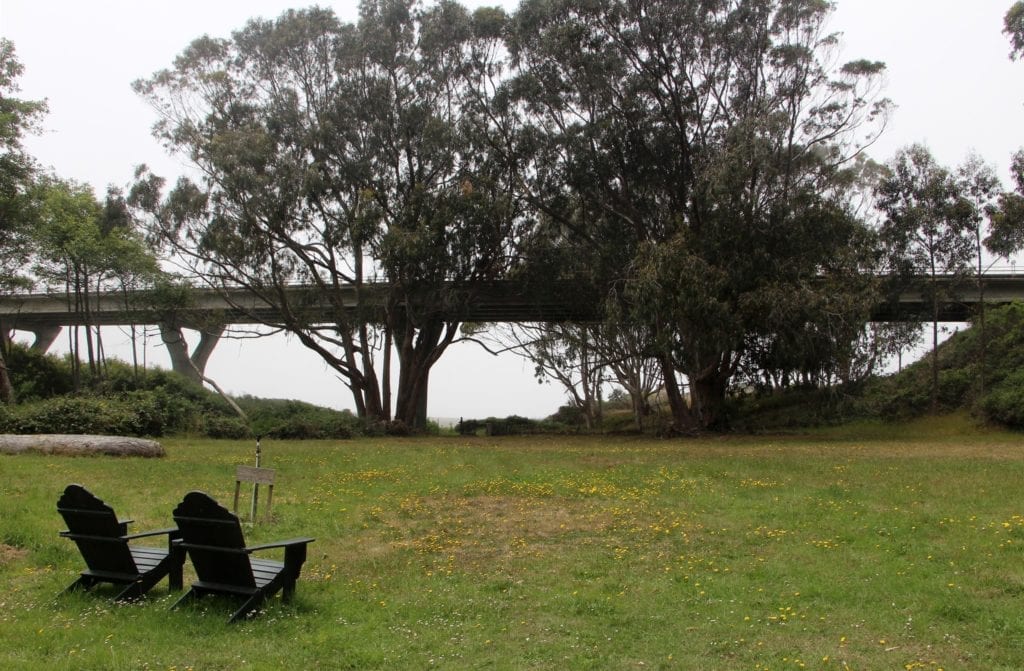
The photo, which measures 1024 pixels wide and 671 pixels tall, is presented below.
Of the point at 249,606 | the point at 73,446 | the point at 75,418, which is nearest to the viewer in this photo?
the point at 249,606

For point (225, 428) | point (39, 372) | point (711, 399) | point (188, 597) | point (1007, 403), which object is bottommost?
point (188, 597)

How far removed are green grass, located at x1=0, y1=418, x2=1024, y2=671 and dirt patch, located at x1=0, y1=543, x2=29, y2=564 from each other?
37 mm

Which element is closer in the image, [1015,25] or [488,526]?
[488,526]

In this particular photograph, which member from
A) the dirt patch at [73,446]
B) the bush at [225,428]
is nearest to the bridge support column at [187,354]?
the bush at [225,428]

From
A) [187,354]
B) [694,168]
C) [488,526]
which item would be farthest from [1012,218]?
[187,354]

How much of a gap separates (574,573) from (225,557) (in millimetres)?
3496

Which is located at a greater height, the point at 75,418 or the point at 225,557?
the point at 75,418

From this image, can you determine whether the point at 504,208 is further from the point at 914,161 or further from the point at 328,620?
the point at 328,620

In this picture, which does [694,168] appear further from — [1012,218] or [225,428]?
[225,428]

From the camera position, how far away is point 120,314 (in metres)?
36.8

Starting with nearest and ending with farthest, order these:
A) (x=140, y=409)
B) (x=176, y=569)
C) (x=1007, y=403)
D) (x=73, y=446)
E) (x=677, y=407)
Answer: (x=176, y=569)
(x=73, y=446)
(x=140, y=409)
(x=1007, y=403)
(x=677, y=407)

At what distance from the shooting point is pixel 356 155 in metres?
32.8

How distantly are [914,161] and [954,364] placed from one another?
10.1 m

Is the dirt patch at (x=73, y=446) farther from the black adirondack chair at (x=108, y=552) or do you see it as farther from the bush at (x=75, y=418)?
the black adirondack chair at (x=108, y=552)
